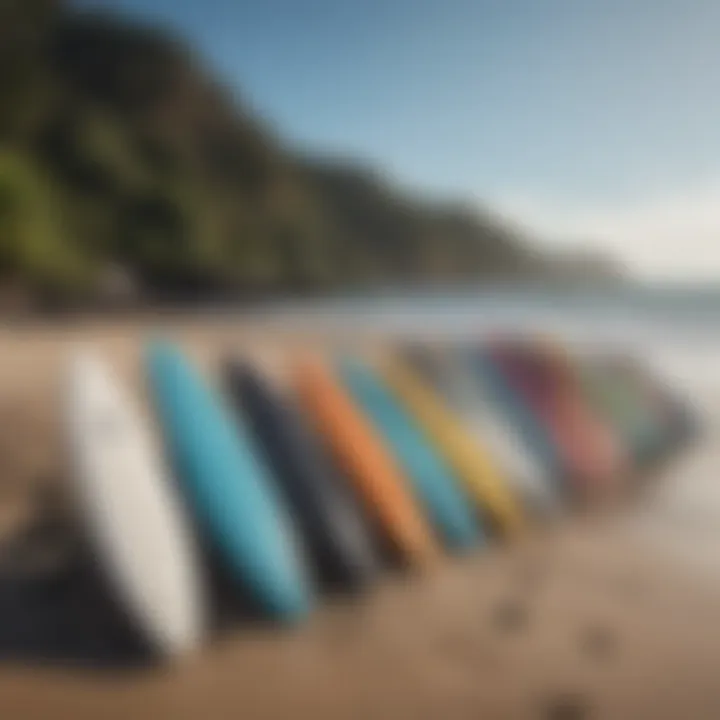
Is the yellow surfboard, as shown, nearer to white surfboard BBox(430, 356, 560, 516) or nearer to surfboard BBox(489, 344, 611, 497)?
white surfboard BBox(430, 356, 560, 516)

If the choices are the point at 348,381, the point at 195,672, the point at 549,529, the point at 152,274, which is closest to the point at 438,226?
the point at 348,381

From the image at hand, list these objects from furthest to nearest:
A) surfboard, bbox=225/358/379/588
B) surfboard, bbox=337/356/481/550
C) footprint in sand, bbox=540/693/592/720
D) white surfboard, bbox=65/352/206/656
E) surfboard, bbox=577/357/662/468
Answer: surfboard, bbox=577/357/662/468
surfboard, bbox=337/356/481/550
surfboard, bbox=225/358/379/588
white surfboard, bbox=65/352/206/656
footprint in sand, bbox=540/693/592/720

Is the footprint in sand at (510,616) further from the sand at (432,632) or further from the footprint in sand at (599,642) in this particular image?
the footprint in sand at (599,642)

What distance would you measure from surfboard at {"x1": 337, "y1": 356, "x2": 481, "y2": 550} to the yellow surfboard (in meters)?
0.02

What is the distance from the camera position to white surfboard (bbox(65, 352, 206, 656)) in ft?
4.58

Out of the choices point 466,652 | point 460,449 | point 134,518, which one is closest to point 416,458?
point 460,449

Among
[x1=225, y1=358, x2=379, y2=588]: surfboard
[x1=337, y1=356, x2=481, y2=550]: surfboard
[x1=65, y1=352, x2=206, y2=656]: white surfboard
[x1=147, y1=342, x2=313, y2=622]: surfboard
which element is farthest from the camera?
[x1=337, y1=356, x2=481, y2=550]: surfboard

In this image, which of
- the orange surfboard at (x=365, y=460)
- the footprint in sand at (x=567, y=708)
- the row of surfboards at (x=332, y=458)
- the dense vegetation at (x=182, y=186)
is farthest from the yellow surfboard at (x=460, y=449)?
the footprint in sand at (x=567, y=708)

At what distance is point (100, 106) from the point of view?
5.26 ft

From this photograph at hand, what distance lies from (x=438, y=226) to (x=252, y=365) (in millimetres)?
511

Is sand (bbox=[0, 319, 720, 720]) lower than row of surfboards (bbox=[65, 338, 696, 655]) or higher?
lower

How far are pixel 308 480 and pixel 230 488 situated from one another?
174 millimetres

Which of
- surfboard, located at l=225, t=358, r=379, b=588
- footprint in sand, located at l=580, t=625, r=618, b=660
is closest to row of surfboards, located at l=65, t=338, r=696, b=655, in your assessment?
surfboard, located at l=225, t=358, r=379, b=588

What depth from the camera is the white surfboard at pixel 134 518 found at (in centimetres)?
140
